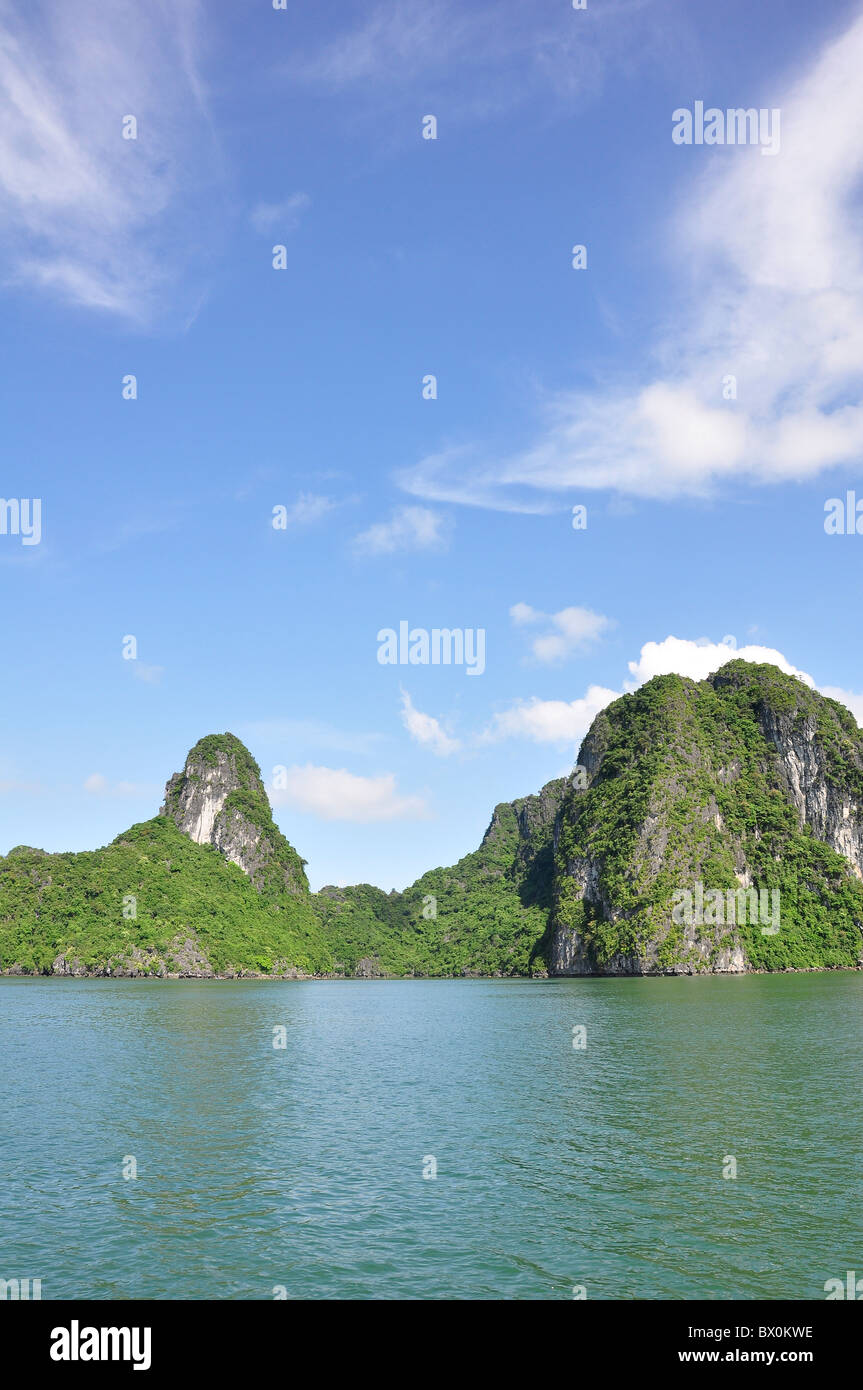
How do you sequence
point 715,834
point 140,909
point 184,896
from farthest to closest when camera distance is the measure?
point 184,896 → point 140,909 → point 715,834

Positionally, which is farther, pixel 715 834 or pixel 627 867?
pixel 715 834

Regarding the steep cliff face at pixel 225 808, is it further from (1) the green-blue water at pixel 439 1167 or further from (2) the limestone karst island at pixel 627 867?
(1) the green-blue water at pixel 439 1167

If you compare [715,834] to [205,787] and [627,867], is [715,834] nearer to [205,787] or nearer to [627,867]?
[627,867]

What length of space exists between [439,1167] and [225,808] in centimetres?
16122

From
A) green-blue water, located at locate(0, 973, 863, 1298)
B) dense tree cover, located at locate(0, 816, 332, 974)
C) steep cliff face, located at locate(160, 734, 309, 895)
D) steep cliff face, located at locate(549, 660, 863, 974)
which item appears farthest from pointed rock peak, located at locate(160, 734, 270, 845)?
green-blue water, located at locate(0, 973, 863, 1298)

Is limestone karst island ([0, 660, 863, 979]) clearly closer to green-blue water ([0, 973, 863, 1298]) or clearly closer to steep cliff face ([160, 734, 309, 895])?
steep cliff face ([160, 734, 309, 895])

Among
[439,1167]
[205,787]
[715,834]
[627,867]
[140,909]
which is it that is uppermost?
[205,787]

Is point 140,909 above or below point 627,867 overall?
below

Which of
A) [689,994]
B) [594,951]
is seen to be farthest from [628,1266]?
[594,951]

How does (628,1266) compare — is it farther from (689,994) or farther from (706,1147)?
(689,994)

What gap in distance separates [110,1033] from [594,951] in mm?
97388

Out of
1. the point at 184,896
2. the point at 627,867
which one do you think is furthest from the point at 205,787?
the point at 627,867

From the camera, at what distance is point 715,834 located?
142m

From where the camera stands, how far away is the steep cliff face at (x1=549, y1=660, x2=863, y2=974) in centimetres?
13138
